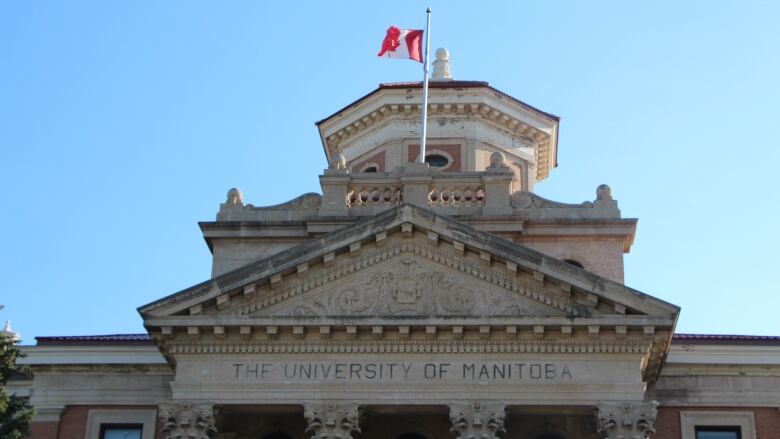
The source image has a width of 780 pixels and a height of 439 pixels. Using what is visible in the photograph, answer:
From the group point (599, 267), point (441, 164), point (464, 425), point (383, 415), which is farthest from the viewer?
point (441, 164)

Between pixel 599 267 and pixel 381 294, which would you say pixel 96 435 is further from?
pixel 599 267

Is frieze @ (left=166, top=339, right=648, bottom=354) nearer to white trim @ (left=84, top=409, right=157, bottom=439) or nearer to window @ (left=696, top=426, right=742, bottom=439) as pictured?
white trim @ (left=84, top=409, right=157, bottom=439)

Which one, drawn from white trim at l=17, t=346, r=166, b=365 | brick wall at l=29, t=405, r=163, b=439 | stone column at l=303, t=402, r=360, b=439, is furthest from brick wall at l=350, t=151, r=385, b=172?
stone column at l=303, t=402, r=360, b=439

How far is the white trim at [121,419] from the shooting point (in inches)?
1394

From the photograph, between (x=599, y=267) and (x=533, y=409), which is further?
(x=599, y=267)

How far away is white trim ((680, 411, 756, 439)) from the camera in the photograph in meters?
34.6

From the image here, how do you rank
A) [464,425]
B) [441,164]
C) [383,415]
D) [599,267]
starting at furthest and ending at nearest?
[441,164] < [599,267] < [383,415] < [464,425]

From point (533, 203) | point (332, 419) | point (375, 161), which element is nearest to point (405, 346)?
point (332, 419)

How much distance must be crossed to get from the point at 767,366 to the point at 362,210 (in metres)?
10.8

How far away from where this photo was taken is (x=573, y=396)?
31766 millimetres

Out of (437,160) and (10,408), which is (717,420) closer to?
(437,160)

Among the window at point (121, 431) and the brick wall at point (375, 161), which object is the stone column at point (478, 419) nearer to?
the window at point (121, 431)

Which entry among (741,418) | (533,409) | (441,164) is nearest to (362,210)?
(441,164)

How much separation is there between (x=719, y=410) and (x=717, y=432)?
523mm
